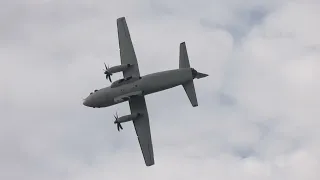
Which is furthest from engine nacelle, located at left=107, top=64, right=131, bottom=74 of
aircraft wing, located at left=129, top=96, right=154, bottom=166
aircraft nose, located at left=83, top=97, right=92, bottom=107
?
aircraft wing, located at left=129, top=96, right=154, bottom=166

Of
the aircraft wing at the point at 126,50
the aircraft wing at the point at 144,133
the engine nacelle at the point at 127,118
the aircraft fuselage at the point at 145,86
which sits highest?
the aircraft wing at the point at 126,50

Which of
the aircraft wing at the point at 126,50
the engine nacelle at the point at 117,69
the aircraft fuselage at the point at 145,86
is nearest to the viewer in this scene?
the aircraft fuselage at the point at 145,86

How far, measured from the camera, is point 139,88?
3888 inches

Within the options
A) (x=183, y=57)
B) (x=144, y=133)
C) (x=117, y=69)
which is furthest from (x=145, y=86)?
(x=144, y=133)

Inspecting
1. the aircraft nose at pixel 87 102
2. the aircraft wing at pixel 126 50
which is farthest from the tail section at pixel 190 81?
the aircraft nose at pixel 87 102

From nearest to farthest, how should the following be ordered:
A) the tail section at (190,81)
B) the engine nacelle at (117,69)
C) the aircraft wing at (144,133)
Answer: the tail section at (190,81), the engine nacelle at (117,69), the aircraft wing at (144,133)

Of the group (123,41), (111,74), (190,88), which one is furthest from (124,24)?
(190,88)

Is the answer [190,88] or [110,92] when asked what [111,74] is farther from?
[190,88]

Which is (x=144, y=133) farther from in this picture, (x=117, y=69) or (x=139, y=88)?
(x=117, y=69)

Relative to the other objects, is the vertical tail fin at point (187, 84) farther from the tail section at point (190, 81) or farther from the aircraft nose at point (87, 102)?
the aircraft nose at point (87, 102)

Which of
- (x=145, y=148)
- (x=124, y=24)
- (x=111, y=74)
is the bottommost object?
(x=145, y=148)

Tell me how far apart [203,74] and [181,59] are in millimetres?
5083

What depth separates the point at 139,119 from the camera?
335ft

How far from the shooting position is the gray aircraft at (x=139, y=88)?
98.8m
